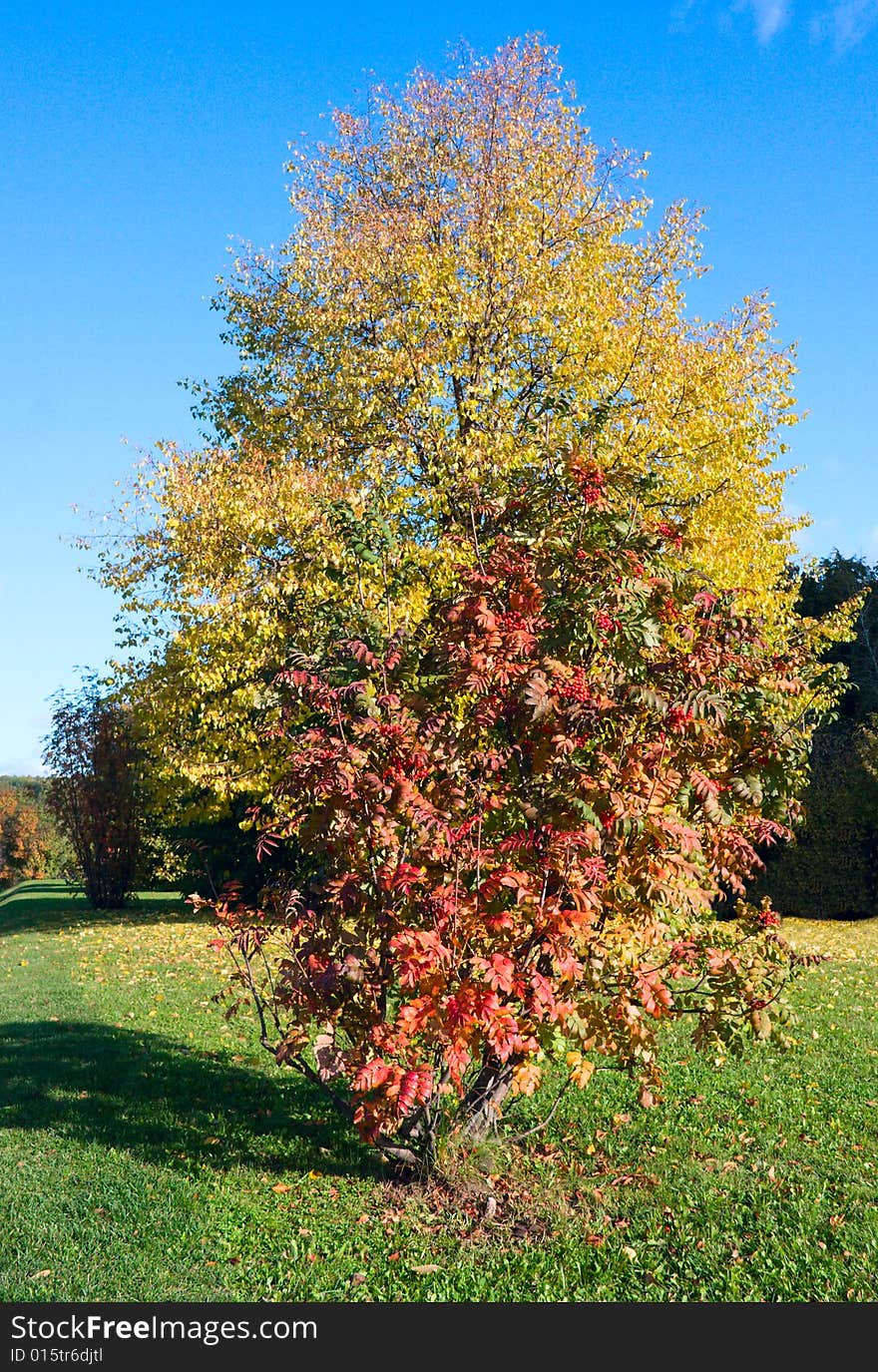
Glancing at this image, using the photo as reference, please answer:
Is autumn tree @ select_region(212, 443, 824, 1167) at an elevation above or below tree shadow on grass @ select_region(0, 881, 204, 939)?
Result: above

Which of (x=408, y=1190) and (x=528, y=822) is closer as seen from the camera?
(x=528, y=822)

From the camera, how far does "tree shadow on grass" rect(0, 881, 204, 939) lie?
735 inches

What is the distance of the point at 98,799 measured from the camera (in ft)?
69.6

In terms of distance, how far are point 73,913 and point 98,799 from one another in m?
2.24

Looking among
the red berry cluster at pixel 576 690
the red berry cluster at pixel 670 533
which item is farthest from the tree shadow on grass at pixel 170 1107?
the red berry cluster at pixel 670 533

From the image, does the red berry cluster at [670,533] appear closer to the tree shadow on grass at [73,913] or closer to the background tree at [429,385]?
the background tree at [429,385]

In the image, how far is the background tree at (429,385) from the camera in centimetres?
1290

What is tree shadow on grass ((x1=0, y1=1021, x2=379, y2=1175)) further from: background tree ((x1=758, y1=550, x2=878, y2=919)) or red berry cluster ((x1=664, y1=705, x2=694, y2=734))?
background tree ((x1=758, y1=550, x2=878, y2=919))

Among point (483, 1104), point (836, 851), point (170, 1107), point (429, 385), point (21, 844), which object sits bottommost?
point (170, 1107)

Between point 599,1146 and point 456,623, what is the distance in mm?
3294

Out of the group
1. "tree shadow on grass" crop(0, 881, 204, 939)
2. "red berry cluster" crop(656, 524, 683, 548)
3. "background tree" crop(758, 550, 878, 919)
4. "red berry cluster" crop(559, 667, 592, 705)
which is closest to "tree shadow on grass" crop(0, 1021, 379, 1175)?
"red berry cluster" crop(559, 667, 592, 705)

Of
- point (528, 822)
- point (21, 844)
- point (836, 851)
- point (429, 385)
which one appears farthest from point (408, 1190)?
point (21, 844)

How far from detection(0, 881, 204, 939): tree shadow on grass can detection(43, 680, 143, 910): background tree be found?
694mm

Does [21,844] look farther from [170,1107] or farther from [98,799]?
[170,1107]
